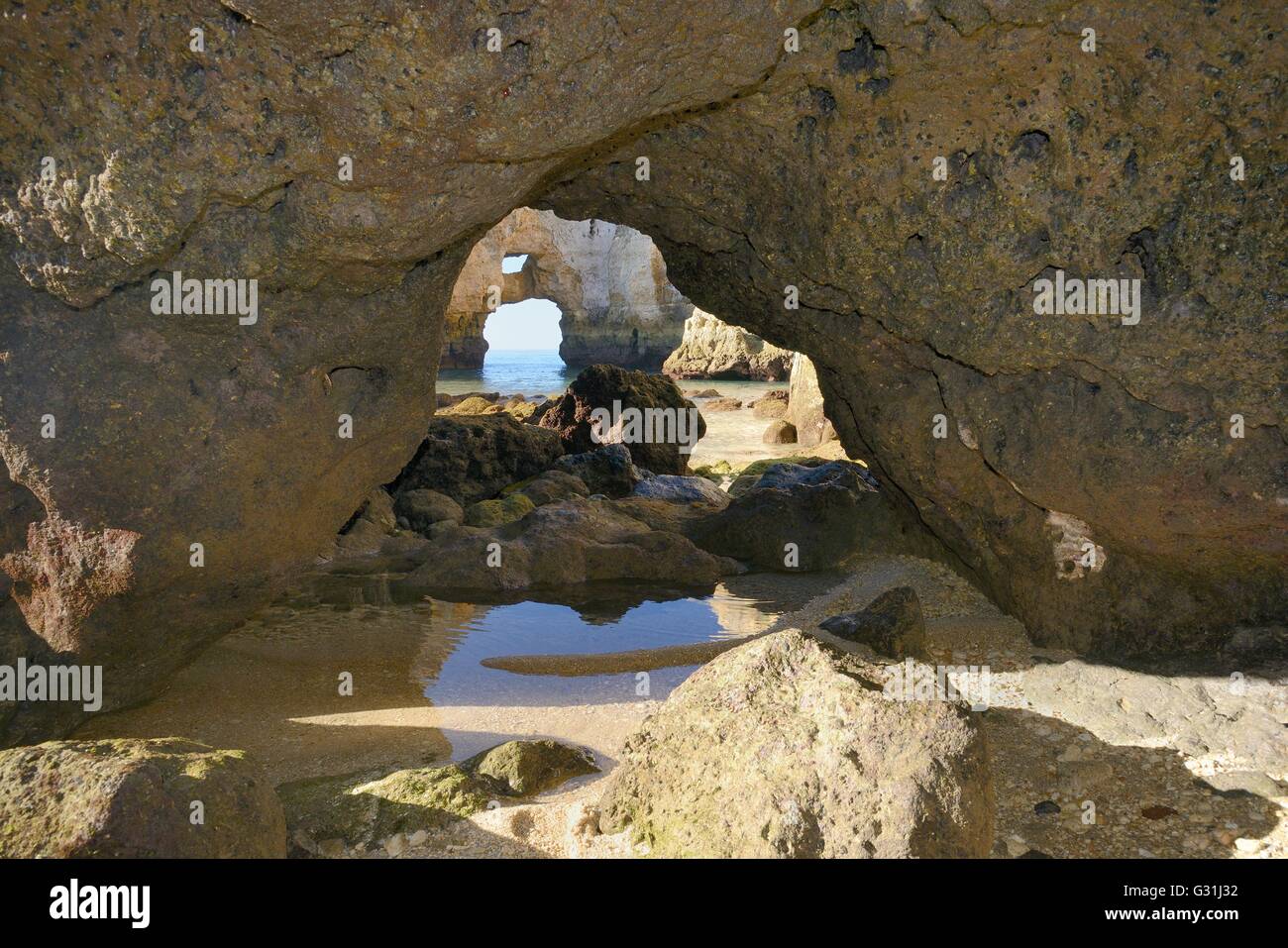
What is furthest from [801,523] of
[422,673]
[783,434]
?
[783,434]

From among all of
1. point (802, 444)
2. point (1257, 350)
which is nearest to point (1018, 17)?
point (1257, 350)

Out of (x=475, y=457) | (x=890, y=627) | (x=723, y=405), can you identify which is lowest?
(x=890, y=627)

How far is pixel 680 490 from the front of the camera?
32.9 ft

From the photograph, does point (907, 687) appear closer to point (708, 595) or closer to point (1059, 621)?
point (1059, 621)

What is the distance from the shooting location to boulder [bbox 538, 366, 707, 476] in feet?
37.1

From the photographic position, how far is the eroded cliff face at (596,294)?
38000 mm

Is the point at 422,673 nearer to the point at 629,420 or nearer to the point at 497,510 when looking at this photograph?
the point at 497,510

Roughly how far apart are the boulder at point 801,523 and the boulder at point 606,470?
174 centimetres

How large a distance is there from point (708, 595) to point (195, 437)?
386 cm

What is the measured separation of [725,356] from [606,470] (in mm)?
22705

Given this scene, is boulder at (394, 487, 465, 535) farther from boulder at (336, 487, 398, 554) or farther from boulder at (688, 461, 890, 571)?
boulder at (688, 461, 890, 571)

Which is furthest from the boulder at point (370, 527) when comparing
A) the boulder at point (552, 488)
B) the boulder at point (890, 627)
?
the boulder at point (890, 627)

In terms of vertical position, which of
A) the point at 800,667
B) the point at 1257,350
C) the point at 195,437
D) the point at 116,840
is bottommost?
the point at 116,840
